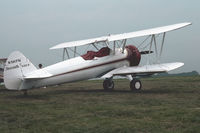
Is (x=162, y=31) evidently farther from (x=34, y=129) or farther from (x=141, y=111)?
(x=34, y=129)

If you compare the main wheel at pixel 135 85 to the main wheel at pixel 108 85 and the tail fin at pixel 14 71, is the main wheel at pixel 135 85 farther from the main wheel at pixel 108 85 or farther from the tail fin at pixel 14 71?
the tail fin at pixel 14 71

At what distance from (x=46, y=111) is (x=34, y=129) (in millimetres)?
2011

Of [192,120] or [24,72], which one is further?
[24,72]

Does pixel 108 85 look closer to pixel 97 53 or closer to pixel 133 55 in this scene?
pixel 97 53

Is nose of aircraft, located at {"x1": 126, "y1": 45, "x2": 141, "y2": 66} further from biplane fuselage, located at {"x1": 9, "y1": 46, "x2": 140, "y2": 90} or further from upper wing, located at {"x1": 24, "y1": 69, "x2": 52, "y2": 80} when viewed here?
upper wing, located at {"x1": 24, "y1": 69, "x2": 52, "y2": 80}

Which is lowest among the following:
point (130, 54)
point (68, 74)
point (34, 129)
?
point (34, 129)

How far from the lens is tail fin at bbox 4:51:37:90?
10.4 meters

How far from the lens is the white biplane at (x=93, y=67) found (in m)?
10.5

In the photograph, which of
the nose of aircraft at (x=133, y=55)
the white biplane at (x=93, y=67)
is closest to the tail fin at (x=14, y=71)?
the white biplane at (x=93, y=67)

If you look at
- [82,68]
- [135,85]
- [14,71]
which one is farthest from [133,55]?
[14,71]

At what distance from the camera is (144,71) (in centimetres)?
1251

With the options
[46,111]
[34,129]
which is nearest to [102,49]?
[46,111]

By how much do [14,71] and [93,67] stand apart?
12.7ft

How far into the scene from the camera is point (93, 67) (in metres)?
13.0
